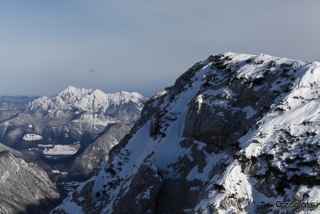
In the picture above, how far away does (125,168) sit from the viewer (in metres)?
67.0

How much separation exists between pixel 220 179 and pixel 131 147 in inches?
1414

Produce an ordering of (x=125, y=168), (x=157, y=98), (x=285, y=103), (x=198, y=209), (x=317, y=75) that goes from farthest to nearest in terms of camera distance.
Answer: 1. (x=157, y=98)
2. (x=125, y=168)
3. (x=317, y=75)
4. (x=285, y=103)
5. (x=198, y=209)

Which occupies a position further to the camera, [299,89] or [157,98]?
[157,98]

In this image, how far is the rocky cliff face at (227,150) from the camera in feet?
123

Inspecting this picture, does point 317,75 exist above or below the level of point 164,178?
above

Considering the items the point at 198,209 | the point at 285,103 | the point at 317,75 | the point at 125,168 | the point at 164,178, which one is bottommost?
the point at 125,168

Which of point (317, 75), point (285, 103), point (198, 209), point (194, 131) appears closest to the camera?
point (198, 209)

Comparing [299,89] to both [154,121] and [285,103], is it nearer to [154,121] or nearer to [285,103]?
[285,103]

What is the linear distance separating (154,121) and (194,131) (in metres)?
16.5

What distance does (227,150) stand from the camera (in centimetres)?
4550

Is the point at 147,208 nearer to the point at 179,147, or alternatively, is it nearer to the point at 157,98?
the point at 179,147

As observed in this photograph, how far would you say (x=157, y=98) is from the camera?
91.4m

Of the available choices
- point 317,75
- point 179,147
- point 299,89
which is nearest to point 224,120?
point 179,147

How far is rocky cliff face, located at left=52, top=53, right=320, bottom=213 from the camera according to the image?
37562 mm
